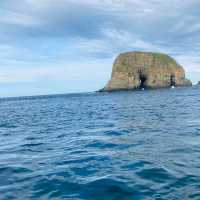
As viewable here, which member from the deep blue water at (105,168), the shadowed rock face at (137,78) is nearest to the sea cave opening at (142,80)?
the shadowed rock face at (137,78)

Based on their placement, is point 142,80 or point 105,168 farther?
point 142,80

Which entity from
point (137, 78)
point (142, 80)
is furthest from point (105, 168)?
point (142, 80)

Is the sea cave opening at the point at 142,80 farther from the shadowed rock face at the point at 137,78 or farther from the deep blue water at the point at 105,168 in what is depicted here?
the deep blue water at the point at 105,168

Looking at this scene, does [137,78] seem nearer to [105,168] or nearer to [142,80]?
[142,80]

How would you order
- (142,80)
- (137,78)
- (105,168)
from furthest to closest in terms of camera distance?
1. (142,80)
2. (137,78)
3. (105,168)

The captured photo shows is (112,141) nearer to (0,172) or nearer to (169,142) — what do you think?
(169,142)

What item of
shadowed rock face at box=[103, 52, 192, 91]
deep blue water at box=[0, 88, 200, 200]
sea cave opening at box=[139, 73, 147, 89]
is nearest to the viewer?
deep blue water at box=[0, 88, 200, 200]

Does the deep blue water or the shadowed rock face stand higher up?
the shadowed rock face

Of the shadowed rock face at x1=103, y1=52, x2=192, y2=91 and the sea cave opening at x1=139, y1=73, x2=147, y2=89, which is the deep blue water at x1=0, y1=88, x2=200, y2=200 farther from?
the sea cave opening at x1=139, y1=73, x2=147, y2=89

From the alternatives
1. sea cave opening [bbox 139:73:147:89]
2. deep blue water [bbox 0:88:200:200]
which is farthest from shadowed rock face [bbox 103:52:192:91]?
deep blue water [bbox 0:88:200:200]

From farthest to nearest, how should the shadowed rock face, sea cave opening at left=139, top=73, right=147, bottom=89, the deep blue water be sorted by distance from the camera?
sea cave opening at left=139, top=73, right=147, bottom=89 < the shadowed rock face < the deep blue water

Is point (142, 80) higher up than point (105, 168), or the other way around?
point (142, 80)

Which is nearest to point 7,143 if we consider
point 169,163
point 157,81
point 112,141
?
point 112,141

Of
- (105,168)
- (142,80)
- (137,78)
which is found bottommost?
(105,168)
